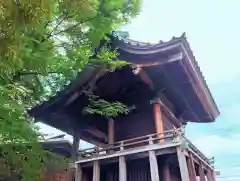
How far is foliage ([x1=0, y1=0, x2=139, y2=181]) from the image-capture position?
2289mm

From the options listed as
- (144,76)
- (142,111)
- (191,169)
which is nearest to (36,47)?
(144,76)

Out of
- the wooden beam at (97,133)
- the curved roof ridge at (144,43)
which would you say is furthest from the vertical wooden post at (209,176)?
the curved roof ridge at (144,43)

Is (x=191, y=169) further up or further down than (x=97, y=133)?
further down

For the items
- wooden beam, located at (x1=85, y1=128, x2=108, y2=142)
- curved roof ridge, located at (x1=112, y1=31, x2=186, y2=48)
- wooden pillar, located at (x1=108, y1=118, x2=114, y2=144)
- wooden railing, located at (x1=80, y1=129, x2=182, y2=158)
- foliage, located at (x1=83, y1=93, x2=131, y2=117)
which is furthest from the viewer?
wooden beam, located at (x1=85, y1=128, x2=108, y2=142)

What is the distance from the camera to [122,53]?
8.62 meters

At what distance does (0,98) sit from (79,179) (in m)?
6.01

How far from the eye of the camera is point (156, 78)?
8570mm

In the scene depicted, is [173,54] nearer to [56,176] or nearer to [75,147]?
[75,147]

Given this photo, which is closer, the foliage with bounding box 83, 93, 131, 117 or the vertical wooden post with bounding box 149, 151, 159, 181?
the vertical wooden post with bounding box 149, 151, 159, 181

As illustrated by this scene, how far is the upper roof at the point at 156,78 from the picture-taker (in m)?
7.44

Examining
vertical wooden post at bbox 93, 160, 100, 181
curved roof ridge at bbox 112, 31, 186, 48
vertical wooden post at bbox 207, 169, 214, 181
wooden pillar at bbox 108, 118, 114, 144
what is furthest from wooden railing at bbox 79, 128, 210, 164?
curved roof ridge at bbox 112, 31, 186, 48

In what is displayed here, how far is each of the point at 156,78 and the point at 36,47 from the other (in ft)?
18.1

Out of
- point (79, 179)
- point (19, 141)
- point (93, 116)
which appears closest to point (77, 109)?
point (93, 116)

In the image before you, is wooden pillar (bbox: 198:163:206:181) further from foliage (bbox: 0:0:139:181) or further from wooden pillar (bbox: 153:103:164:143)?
foliage (bbox: 0:0:139:181)
